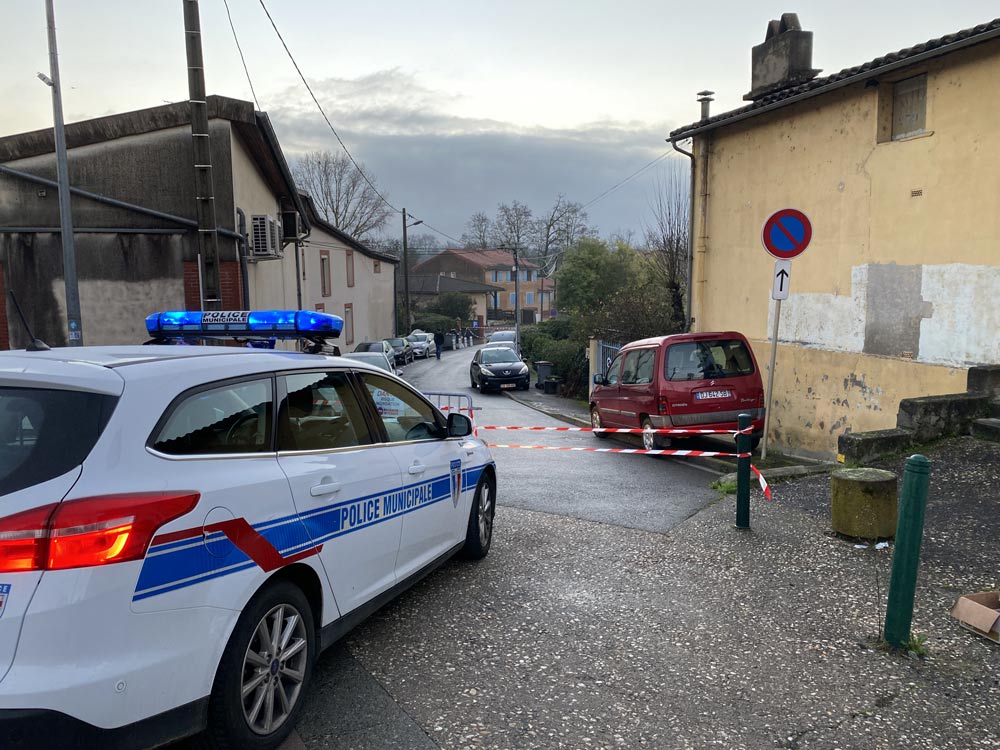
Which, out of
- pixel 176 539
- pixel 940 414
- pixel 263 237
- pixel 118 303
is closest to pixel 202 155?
pixel 263 237

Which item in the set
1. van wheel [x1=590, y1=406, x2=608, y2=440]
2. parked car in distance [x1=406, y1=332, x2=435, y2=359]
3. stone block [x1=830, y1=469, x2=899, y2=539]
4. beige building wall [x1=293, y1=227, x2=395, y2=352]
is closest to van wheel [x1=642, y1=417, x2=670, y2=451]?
van wheel [x1=590, y1=406, x2=608, y2=440]

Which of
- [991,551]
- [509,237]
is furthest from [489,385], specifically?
[509,237]

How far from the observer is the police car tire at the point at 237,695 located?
9.44 ft

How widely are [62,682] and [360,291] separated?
1636 inches

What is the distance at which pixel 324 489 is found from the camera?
3533 millimetres

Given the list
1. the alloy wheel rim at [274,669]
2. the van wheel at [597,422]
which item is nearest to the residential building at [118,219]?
the van wheel at [597,422]

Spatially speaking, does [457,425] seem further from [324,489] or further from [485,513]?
[324,489]

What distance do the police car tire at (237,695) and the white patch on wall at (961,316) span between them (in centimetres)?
943

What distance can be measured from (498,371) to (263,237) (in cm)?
1219

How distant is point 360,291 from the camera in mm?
43000

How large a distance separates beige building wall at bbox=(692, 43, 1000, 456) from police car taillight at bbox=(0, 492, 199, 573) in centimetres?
995

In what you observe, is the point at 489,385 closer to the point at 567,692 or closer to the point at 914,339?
the point at 914,339

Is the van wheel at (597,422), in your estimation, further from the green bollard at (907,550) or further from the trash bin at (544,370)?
the trash bin at (544,370)

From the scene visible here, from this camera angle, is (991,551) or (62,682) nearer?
(62,682)
